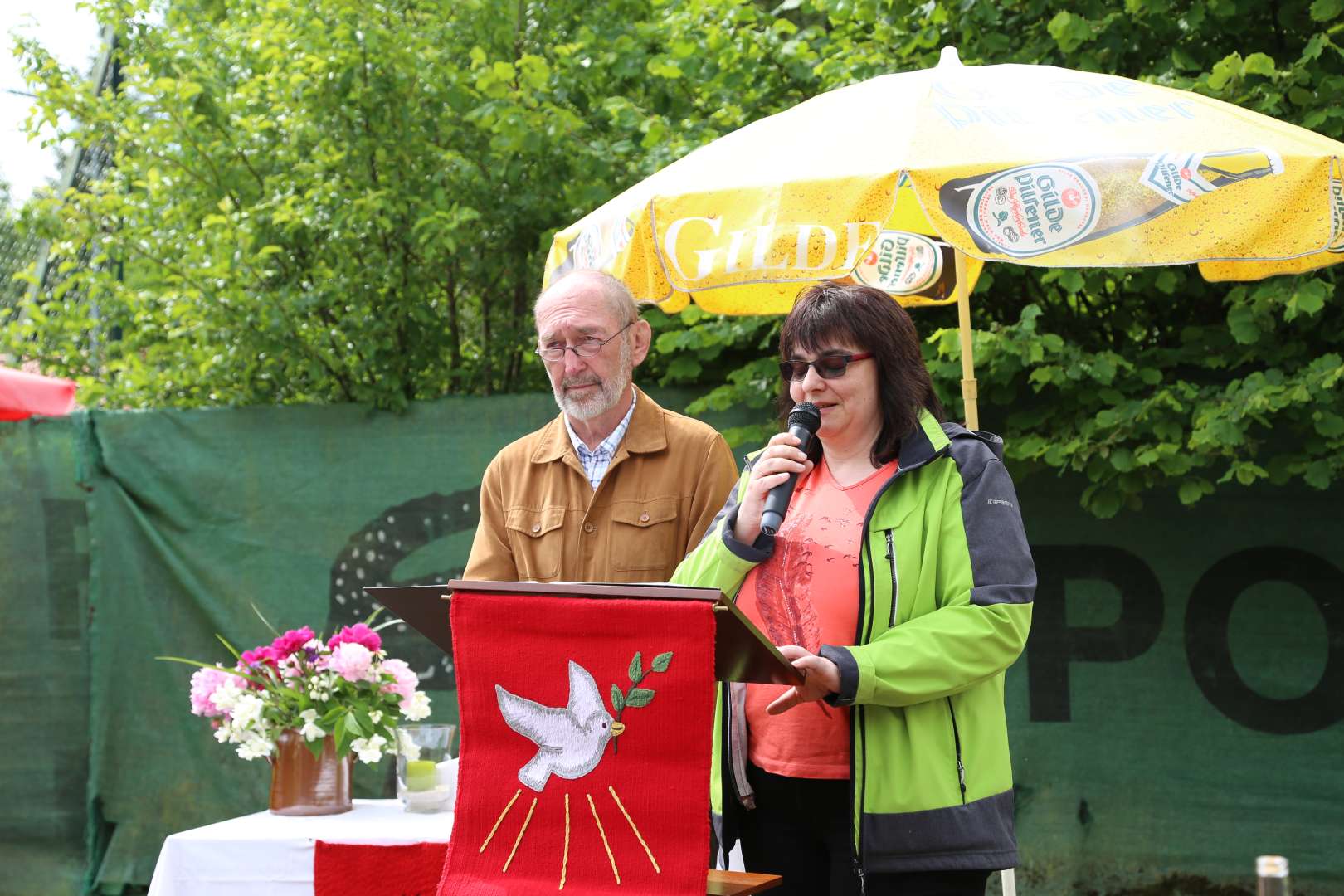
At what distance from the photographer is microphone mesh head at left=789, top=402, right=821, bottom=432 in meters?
2.36

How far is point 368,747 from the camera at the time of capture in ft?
10.5

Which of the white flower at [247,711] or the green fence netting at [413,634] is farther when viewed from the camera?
the green fence netting at [413,634]

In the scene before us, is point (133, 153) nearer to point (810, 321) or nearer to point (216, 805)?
point (216, 805)

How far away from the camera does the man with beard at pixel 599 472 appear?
290 cm

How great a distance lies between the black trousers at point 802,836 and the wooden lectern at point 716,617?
0.08 metres

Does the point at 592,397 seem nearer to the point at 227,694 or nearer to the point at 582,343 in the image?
the point at 582,343

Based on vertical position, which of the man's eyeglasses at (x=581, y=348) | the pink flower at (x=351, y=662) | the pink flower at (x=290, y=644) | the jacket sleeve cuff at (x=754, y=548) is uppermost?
the man's eyeglasses at (x=581, y=348)

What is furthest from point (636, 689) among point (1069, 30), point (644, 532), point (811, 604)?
point (1069, 30)

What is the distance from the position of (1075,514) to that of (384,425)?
2754 mm

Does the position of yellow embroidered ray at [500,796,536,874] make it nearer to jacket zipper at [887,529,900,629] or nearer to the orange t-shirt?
the orange t-shirt

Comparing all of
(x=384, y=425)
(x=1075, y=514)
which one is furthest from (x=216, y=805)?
(x=1075, y=514)

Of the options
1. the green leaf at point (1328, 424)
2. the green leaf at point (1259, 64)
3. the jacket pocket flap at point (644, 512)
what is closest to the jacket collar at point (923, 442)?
the jacket pocket flap at point (644, 512)

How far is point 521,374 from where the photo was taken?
6.26 m

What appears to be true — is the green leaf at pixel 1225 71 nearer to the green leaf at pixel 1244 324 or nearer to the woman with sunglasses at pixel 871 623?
the green leaf at pixel 1244 324
